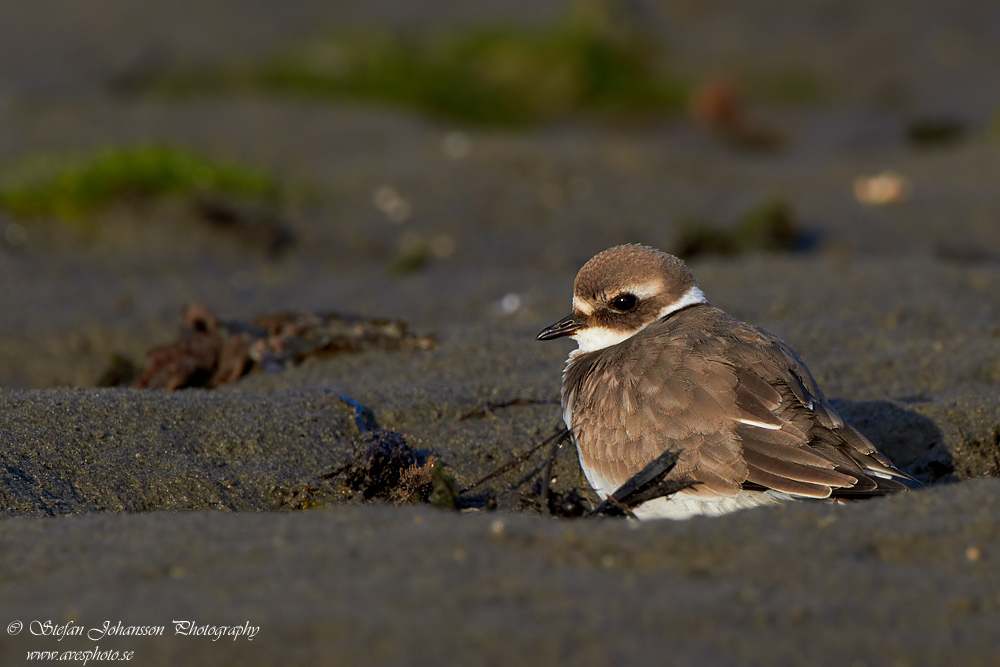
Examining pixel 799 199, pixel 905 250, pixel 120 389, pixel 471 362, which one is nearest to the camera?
pixel 120 389

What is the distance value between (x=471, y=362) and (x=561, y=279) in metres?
2.86

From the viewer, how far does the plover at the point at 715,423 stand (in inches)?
159

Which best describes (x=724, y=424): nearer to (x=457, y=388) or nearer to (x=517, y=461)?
(x=517, y=461)

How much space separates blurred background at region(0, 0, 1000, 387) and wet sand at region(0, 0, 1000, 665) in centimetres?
6

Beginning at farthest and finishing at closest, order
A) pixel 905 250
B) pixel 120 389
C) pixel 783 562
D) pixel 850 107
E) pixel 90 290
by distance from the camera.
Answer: pixel 850 107 → pixel 905 250 → pixel 90 290 → pixel 120 389 → pixel 783 562

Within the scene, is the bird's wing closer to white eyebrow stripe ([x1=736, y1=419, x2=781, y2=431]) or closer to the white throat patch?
white eyebrow stripe ([x1=736, y1=419, x2=781, y2=431])

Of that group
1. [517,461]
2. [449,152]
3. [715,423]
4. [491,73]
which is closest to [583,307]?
[517,461]

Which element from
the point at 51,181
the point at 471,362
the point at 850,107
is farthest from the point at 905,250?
the point at 51,181

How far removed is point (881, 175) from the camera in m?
12.3

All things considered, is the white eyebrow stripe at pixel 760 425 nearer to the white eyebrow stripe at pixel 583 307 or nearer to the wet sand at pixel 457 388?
the wet sand at pixel 457 388

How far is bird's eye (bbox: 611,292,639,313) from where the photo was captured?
517cm

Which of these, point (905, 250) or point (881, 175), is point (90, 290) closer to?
point (905, 250)

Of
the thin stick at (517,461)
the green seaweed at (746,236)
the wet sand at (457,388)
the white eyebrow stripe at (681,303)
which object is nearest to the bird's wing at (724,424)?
the thin stick at (517,461)

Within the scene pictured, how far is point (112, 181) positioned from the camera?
33.0ft
